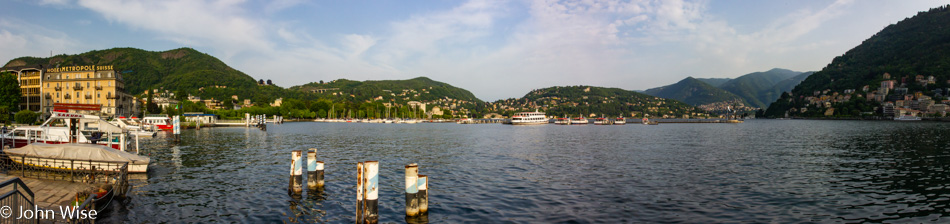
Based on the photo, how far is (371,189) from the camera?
12.8 metres

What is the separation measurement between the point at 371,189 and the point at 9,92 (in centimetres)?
8900

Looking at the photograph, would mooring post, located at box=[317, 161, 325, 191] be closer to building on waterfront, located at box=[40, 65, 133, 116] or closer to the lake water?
the lake water

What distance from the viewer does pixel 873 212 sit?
50.1ft

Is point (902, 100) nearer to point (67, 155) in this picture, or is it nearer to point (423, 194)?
point (423, 194)

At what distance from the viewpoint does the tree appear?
66231 mm

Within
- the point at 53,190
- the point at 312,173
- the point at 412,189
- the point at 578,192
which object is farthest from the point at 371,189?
the point at 53,190

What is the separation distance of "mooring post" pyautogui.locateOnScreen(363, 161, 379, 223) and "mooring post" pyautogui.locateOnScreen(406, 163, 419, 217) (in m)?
0.93

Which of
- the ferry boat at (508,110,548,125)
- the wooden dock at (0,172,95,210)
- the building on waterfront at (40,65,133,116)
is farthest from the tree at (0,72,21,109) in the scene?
the ferry boat at (508,110,548,125)

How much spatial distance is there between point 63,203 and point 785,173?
32.9 meters

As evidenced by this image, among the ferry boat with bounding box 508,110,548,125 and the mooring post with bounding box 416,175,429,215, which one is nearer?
the mooring post with bounding box 416,175,429,215

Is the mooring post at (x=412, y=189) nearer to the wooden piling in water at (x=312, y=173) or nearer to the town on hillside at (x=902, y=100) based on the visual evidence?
the wooden piling in water at (x=312, y=173)

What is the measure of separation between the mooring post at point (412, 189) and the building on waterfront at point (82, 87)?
106 metres

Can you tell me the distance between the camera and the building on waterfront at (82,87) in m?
91.0

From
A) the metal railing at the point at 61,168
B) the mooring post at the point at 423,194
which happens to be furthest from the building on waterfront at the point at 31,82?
the mooring post at the point at 423,194
